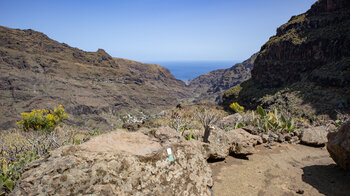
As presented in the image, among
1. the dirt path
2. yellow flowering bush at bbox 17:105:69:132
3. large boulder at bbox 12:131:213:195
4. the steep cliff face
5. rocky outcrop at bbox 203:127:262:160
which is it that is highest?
the steep cliff face

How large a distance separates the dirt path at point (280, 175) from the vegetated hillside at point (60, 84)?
83627 mm

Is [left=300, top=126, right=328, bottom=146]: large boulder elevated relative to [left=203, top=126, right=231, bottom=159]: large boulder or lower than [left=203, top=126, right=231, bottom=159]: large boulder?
lower

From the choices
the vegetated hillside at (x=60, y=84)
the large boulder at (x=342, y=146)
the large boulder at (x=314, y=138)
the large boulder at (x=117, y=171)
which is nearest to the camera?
the large boulder at (x=117, y=171)

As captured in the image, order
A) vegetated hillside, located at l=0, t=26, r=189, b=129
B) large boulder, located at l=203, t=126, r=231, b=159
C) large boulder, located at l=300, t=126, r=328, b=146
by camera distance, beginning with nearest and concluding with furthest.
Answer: large boulder, located at l=203, t=126, r=231, b=159 → large boulder, located at l=300, t=126, r=328, b=146 → vegetated hillside, located at l=0, t=26, r=189, b=129

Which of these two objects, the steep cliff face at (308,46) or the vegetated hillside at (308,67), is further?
the steep cliff face at (308,46)

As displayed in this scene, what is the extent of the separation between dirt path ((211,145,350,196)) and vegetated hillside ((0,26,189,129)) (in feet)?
274

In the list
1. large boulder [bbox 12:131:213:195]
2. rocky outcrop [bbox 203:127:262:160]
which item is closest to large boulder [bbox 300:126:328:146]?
rocky outcrop [bbox 203:127:262:160]

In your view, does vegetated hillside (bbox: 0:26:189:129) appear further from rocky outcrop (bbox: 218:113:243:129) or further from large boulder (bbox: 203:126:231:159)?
large boulder (bbox: 203:126:231:159)

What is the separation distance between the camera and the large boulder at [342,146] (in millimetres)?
4582

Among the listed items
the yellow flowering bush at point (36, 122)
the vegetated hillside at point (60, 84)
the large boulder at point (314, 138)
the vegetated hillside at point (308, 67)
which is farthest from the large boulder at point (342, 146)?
the vegetated hillside at point (60, 84)

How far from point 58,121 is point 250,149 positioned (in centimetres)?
1756

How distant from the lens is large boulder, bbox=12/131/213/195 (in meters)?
2.58

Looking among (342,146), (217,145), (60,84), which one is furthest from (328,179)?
(60,84)

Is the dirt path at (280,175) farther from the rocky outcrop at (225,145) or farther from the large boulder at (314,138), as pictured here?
the large boulder at (314,138)
